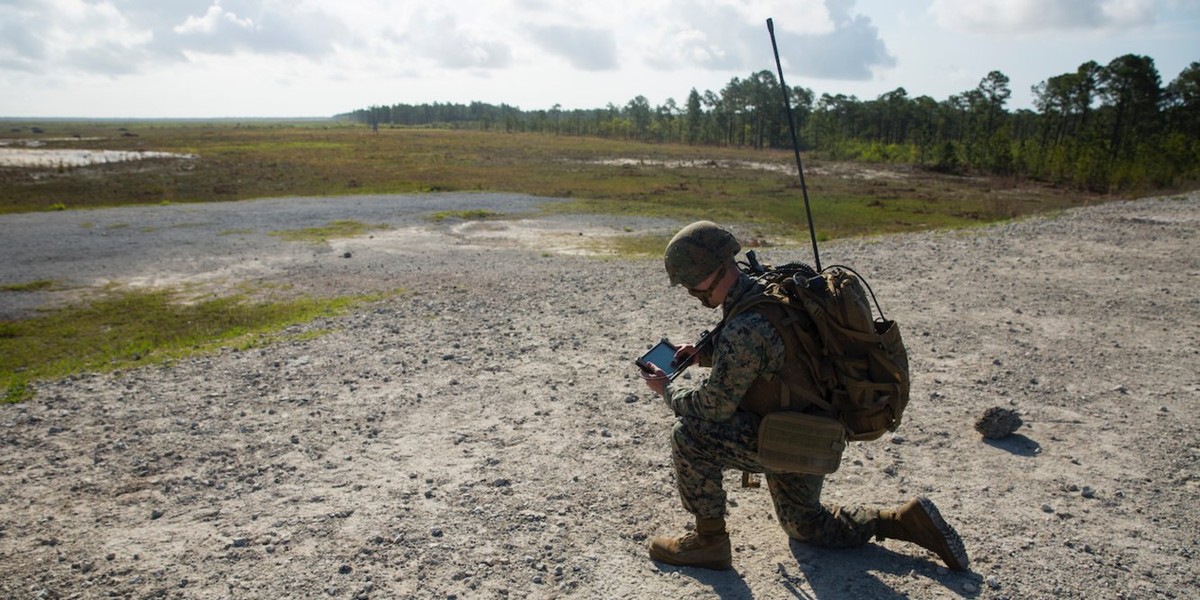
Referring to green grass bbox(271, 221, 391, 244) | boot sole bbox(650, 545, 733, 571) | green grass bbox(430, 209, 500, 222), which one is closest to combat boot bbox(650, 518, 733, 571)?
boot sole bbox(650, 545, 733, 571)

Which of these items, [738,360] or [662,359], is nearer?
[738,360]

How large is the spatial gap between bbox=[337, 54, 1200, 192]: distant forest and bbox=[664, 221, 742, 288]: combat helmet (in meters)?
35.7

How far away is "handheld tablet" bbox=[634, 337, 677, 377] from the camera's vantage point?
A: 424cm

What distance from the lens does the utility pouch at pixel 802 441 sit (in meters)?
3.60

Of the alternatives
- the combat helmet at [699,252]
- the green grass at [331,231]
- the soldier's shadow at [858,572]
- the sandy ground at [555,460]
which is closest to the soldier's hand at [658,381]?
the combat helmet at [699,252]

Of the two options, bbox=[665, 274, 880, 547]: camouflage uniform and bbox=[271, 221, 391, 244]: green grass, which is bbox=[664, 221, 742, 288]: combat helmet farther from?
bbox=[271, 221, 391, 244]: green grass

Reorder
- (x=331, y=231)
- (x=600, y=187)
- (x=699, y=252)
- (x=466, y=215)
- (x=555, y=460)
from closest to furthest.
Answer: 1. (x=699, y=252)
2. (x=555, y=460)
3. (x=331, y=231)
4. (x=466, y=215)
5. (x=600, y=187)

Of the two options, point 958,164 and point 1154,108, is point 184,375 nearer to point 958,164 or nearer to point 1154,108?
point 1154,108

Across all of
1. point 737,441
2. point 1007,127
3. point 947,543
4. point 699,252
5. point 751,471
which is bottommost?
point 947,543

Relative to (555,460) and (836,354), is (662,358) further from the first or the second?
(555,460)

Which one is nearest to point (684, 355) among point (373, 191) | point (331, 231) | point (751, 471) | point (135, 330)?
point (751, 471)

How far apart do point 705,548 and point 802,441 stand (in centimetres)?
102

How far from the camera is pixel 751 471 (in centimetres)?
404

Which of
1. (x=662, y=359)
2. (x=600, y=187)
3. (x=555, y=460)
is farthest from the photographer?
(x=600, y=187)
